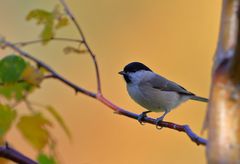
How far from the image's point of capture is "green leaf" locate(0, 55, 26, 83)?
3.24 feet

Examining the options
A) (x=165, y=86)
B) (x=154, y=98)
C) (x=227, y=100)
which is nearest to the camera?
(x=227, y=100)

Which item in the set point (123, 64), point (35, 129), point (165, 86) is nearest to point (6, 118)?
point (35, 129)

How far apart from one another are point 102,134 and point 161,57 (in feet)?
2.90

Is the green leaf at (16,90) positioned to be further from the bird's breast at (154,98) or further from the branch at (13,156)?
the bird's breast at (154,98)

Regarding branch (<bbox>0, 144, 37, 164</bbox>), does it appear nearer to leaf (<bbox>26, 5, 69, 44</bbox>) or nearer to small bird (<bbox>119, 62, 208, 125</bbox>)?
leaf (<bbox>26, 5, 69, 44</bbox>)

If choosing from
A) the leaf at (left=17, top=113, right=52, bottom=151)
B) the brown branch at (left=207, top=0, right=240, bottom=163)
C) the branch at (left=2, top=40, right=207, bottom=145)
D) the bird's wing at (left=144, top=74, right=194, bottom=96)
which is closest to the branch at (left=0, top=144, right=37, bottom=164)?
the leaf at (left=17, top=113, right=52, bottom=151)

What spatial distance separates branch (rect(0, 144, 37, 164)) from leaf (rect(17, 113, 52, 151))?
0.14 m

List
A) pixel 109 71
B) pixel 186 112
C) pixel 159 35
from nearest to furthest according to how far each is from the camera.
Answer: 1. pixel 186 112
2. pixel 109 71
3. pixel 159 35

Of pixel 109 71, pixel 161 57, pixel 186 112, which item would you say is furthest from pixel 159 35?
pixel 186 112

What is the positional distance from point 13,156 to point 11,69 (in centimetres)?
27

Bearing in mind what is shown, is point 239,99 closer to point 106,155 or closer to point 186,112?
point 106,155

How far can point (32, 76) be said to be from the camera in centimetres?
109

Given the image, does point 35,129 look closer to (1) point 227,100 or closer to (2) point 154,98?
(1) point 227,100

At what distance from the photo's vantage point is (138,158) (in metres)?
3.24
